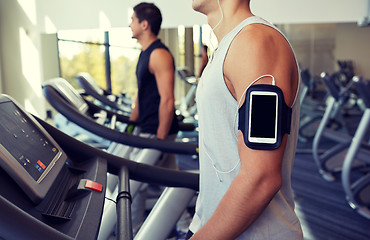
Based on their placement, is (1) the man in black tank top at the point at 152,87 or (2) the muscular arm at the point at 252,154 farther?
(1) the man in black tank top at the point at 152,87

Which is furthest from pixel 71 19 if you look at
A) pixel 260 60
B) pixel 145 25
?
pixel 260 60

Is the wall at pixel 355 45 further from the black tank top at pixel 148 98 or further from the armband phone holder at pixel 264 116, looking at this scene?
the armband phone holder at pixel 264 116

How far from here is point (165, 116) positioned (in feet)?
8.02

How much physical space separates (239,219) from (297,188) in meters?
3.26

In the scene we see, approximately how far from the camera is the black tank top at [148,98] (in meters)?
2.50

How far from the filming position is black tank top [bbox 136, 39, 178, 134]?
2.50 metres

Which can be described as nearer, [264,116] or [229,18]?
[264,116]

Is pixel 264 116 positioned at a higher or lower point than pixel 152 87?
higher

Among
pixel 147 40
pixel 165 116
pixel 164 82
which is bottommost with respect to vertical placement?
pixel 165 116

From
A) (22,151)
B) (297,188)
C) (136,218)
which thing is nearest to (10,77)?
(136,218)

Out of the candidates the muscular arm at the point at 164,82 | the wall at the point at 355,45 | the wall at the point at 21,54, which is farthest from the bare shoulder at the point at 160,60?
the wall at the point at 355,45

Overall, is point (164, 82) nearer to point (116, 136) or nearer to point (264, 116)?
point (116, 136)

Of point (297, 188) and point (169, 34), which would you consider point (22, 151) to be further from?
point (169, 34)

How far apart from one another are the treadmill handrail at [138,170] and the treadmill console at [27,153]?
138 millimetres
